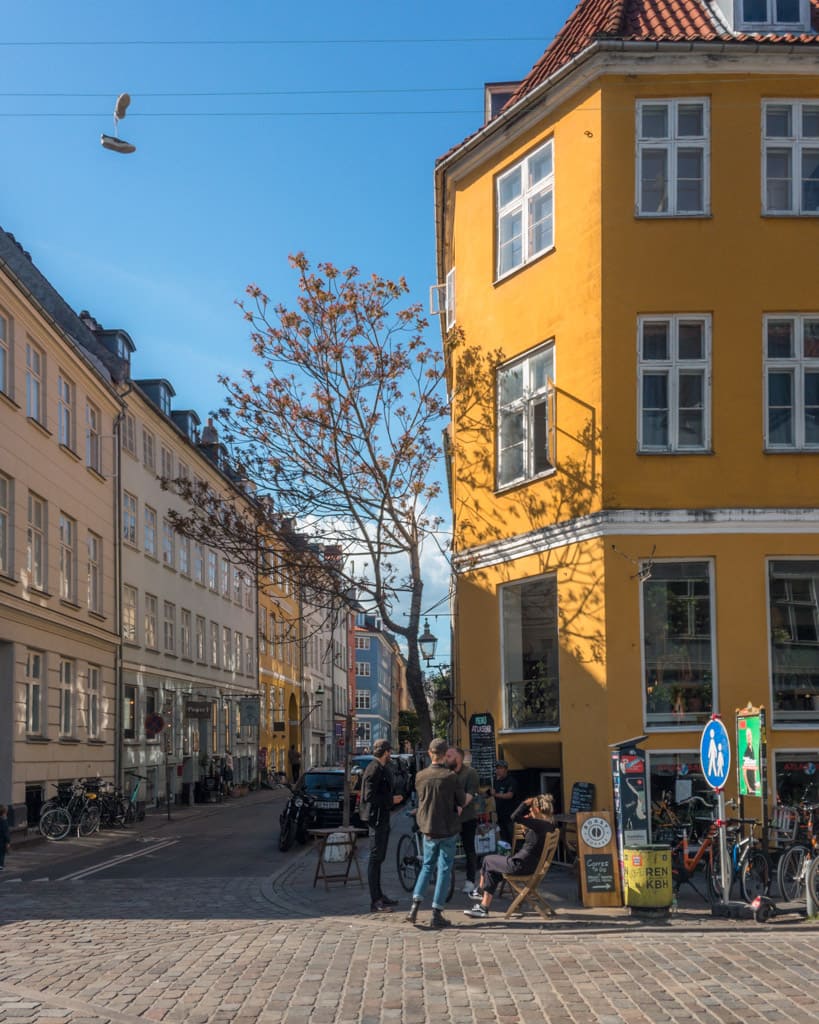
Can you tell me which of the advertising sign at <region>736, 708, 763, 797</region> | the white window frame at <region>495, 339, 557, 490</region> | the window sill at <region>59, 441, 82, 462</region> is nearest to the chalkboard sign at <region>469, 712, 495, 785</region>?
the white window frame at <region>495, 339, 557, 490</region>

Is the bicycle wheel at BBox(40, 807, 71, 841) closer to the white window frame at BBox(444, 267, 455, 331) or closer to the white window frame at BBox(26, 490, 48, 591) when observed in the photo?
the white window frame at BBox(26, 490, 48, 591)

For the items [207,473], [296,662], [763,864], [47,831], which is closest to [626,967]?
[763,864]

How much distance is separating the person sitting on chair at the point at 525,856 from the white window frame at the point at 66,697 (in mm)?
19599

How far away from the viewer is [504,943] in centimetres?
1190

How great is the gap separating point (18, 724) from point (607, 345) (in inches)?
651

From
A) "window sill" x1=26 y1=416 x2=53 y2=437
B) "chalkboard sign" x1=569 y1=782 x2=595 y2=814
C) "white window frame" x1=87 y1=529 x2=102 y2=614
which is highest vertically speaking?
"window sill" x1=26 y1=416 x2=53 y2=437

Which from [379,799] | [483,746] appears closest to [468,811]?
[379,799]

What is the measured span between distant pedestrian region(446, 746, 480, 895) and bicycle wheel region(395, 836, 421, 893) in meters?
0.61

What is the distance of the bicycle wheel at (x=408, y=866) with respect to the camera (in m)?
16.0

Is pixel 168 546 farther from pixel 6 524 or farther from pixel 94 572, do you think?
pixel 6 524

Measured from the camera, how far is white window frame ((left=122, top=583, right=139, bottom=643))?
39.1m

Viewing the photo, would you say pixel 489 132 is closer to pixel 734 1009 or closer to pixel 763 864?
pixel 763 864

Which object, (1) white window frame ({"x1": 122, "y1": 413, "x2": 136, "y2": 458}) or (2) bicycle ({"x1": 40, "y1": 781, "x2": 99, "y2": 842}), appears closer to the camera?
(2) bicycle ({"x1": 40, "y1": 781, "x2": 99, "y2": 842})

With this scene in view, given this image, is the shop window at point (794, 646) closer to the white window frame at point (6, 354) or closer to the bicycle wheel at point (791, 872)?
the bicycle wheel at point (791, 872)
